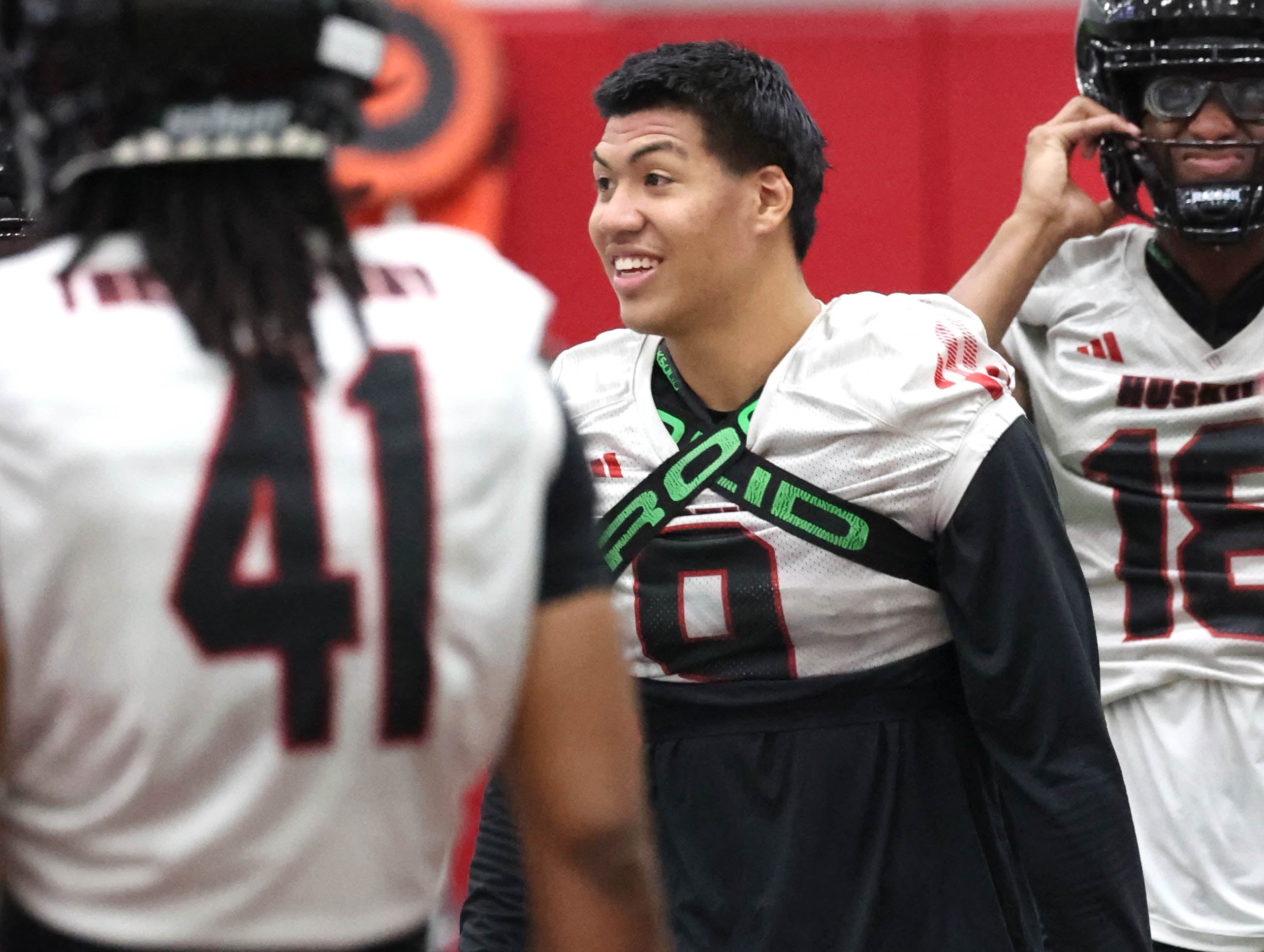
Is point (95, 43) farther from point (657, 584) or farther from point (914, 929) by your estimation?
point (914, 929)

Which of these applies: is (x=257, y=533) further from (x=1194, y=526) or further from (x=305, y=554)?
(x=1194, y=526)

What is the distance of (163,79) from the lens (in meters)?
1.08

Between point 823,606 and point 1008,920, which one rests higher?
point 823,606

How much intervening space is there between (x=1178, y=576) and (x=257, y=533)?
1635mm

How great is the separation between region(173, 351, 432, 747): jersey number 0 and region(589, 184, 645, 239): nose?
1.01 meters

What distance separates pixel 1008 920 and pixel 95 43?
130 cm

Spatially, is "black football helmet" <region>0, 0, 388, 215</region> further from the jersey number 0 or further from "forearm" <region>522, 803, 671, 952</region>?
"forearm" <region>522, 803, 671, 952</region>

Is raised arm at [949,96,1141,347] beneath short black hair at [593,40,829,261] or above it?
beneath

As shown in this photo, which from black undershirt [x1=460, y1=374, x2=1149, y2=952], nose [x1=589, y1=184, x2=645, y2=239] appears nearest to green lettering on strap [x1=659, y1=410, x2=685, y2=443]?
nose [x1=589, y1=184, x2=645, y2=239]

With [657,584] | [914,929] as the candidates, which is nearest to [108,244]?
[657,584]

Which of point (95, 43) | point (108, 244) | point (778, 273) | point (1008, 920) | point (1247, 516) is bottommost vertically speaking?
point (1008, 920)

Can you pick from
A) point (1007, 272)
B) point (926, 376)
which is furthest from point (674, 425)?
point (1007, 272)

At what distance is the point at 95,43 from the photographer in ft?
3.49

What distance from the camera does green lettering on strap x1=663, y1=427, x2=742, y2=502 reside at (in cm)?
194
